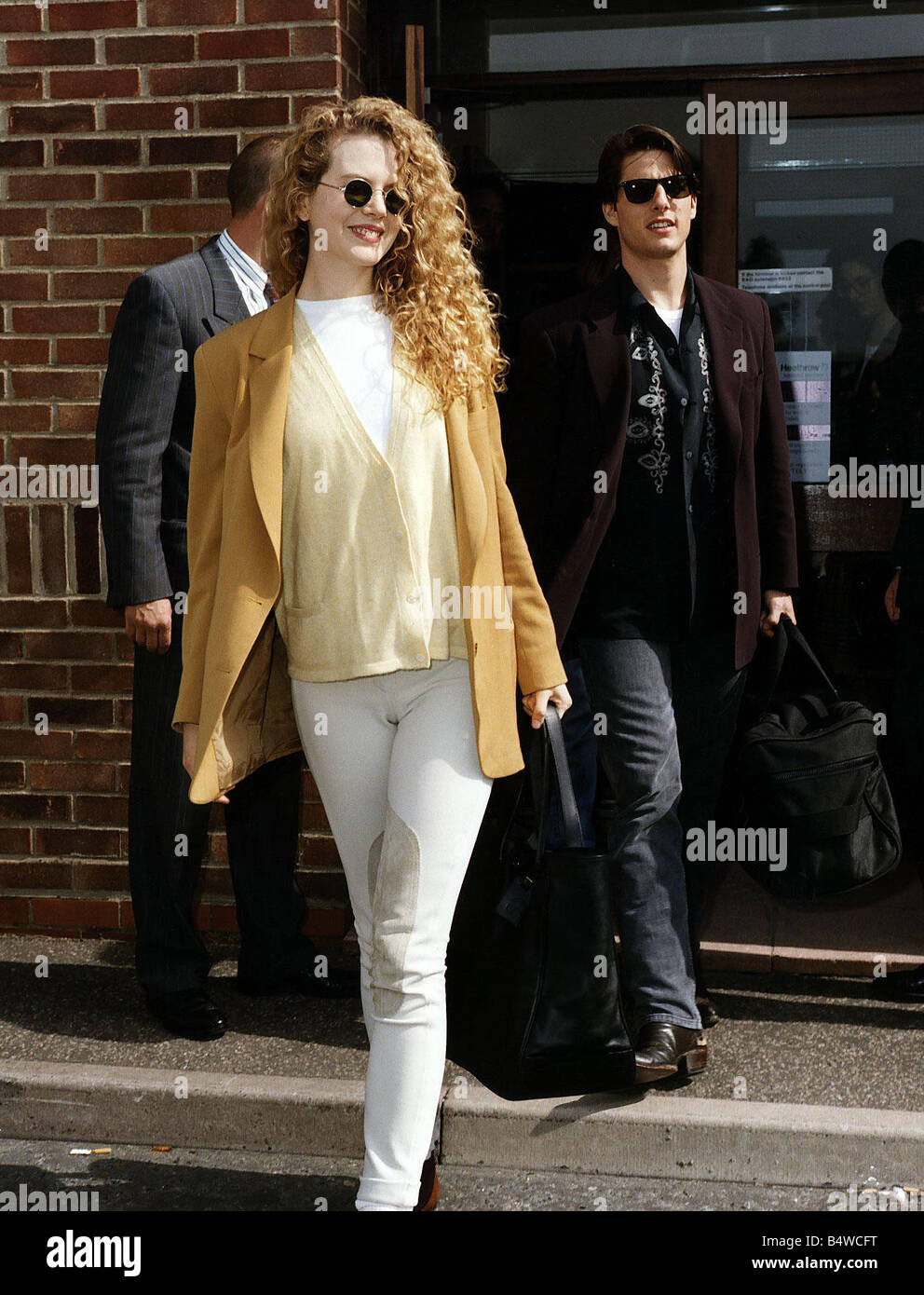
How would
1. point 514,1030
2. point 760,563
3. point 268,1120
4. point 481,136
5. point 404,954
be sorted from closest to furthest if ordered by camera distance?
point 404,954 < point 514,1030 < point 268,1120 < point 760,563 < point 481,136

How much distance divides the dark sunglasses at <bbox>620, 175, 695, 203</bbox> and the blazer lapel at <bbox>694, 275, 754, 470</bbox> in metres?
0.26

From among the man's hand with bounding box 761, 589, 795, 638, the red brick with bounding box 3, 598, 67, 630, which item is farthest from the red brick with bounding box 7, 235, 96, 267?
the man's hand with bounding box 761, 589, 795, 638

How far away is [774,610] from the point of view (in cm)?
393

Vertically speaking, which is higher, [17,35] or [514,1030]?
[17,35]

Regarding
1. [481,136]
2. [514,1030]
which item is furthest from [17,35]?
[514,1030]

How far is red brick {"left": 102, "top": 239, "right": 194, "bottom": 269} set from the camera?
4.67 meters

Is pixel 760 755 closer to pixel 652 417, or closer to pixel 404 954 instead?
pixel 652 417

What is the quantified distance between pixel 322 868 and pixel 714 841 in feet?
4.48

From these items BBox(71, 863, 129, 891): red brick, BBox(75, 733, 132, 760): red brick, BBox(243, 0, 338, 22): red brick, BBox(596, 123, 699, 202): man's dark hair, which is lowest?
BBox(71, 863, 129, 891): red brick

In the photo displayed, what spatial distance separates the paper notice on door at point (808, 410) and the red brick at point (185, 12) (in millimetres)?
2233

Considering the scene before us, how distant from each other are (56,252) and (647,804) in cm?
261

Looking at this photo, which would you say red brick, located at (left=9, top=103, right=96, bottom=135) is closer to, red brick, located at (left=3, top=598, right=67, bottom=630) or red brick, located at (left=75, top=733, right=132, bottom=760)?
red brick, located at (left=3, top=598, right=67, bottom=630)

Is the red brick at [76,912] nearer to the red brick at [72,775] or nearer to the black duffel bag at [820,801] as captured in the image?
the red brick at [72,775]

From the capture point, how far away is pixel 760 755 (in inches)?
148
